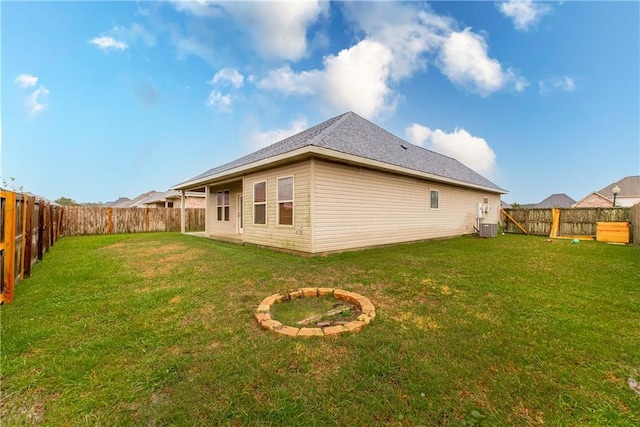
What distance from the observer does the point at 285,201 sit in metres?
7.37

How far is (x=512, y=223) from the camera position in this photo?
14.8m

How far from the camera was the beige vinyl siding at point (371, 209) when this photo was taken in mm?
6727

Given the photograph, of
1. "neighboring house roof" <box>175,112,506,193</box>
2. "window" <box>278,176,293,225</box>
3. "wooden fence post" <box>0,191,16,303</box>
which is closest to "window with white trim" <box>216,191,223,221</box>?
"neighboring house roof" <box>175,112,506,193</box>

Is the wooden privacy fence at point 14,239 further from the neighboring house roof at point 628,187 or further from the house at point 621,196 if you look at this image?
the neighboring house roof at point 628,187

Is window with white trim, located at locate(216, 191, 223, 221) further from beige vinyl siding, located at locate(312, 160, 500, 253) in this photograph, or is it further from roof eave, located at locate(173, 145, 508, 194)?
beige vinyl siding, located at locate(312, 160, 500, 253)

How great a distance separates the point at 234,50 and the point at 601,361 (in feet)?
43.5

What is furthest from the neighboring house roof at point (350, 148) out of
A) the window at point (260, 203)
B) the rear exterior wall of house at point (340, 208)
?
the window at point (260, 203)

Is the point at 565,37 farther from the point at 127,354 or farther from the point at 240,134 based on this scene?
the point at 127,354

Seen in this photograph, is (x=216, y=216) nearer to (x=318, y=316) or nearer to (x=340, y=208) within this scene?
(x=340, y=208)

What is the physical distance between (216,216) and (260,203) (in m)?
5.79

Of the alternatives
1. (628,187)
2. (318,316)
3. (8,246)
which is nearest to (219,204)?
(8,246)

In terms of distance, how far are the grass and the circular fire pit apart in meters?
0.12

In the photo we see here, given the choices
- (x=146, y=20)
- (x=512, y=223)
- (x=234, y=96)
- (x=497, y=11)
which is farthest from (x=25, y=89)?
(x=512, y=223)

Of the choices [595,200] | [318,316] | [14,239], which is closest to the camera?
[318,316]
